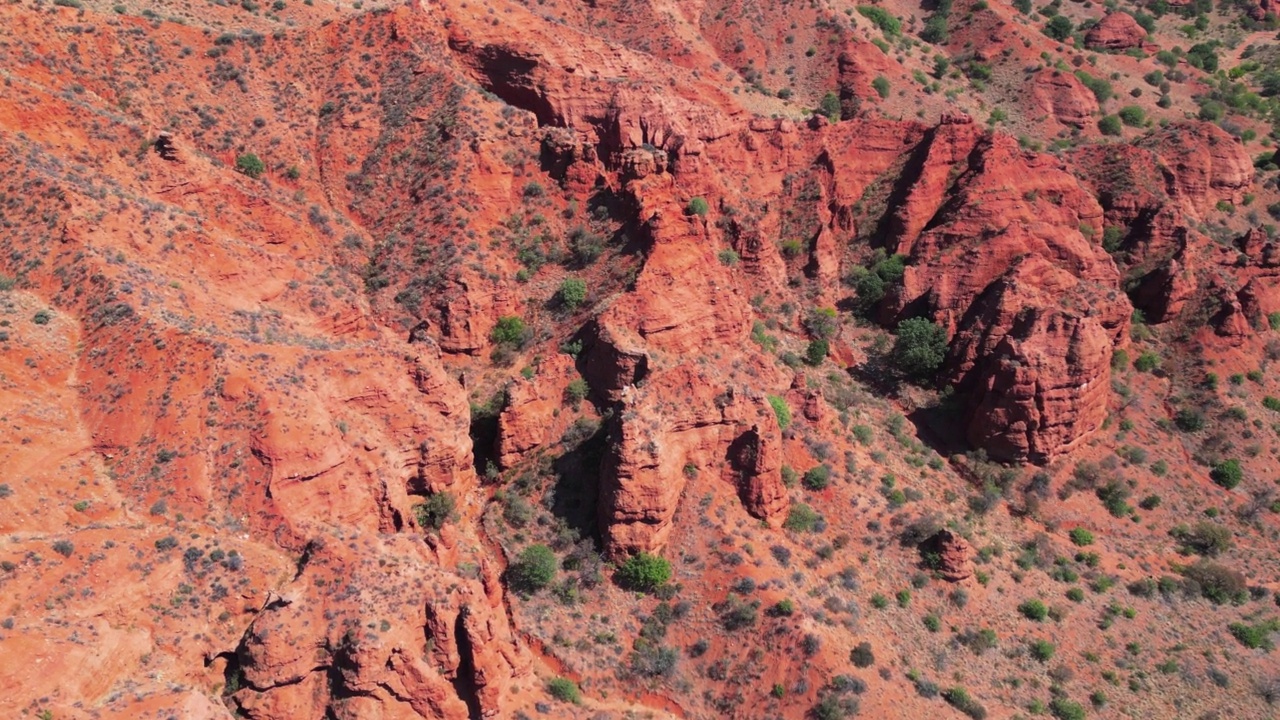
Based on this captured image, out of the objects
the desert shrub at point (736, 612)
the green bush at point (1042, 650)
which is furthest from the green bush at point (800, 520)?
the green bush at point (1042, 650)

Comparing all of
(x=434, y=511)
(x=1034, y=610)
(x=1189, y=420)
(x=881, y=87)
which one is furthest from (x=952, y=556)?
(x=881, y=87)

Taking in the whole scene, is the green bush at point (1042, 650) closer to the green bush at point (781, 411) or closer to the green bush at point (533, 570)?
the green bush at point (781, 411)

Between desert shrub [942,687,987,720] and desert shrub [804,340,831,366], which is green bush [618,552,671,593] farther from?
desert shrub [804,340,831,366]

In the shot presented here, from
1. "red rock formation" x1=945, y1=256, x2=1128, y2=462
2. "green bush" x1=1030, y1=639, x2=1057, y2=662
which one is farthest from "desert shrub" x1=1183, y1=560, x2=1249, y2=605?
"green bush" x1=1030, y1=639, x2=1057, y2=662

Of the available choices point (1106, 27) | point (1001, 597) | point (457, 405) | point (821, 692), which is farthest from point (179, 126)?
point (1106, 27)

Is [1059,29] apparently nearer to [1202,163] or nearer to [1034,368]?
[1202,163]

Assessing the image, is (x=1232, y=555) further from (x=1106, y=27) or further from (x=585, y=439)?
(x=1106, y=27)

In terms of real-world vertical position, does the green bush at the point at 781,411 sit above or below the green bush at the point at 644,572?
above
